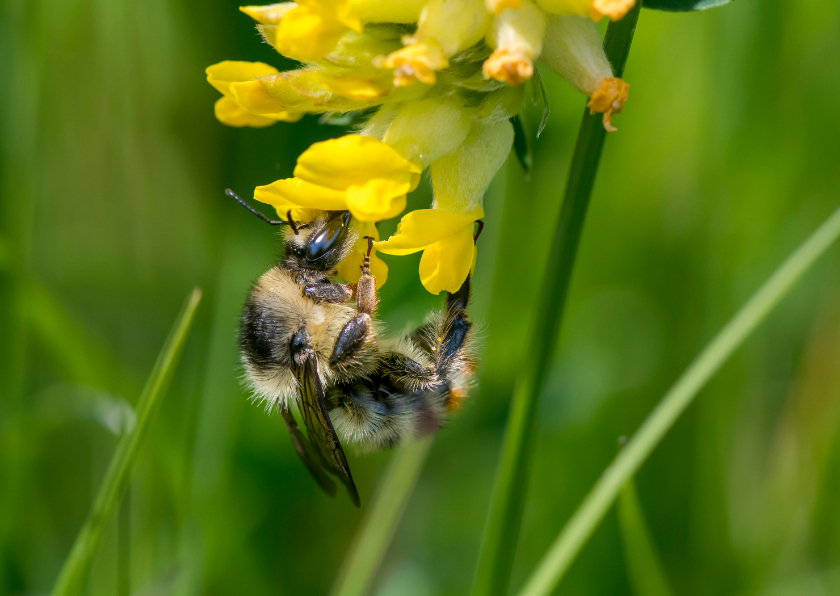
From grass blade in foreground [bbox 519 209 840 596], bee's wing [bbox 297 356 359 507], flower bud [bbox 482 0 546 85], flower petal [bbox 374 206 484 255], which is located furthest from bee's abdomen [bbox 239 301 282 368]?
flower bud [bbox 482 0 546 85]

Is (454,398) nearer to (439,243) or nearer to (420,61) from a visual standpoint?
(439,243)

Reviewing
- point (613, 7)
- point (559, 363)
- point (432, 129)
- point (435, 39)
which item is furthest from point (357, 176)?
point (559, 363)

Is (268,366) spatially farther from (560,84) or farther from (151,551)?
(560,84)

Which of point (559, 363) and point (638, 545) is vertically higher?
point (638, 545)

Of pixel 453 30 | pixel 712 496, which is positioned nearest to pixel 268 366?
pixel 453 30

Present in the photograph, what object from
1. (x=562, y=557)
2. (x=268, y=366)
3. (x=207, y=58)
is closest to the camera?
(x=562, y=557)

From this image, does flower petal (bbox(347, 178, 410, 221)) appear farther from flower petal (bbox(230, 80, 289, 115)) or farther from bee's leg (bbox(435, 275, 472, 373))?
bee's leg (bbox(435, 275, 472, 373))
